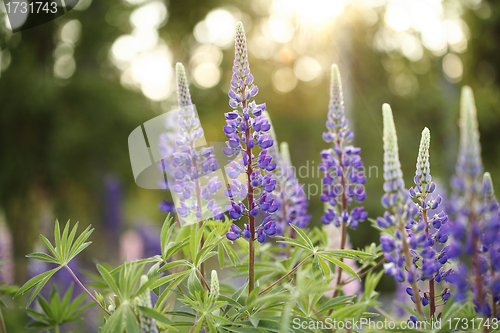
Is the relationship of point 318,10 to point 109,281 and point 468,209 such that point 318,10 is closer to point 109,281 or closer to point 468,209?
point 468,209

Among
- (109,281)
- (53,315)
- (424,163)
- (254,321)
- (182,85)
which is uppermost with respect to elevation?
(182,85)

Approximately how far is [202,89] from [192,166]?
23.4 feet

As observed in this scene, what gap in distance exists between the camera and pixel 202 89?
8.55m

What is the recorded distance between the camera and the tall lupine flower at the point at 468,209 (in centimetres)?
89

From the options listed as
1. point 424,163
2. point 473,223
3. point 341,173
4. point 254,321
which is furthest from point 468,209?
point 341,173

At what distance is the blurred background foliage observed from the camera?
643cm

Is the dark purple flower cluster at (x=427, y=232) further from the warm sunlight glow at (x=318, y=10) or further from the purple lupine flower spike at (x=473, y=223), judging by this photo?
the warm sunlight glow at (x=318, y=10)

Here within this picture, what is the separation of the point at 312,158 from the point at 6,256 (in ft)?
30.0

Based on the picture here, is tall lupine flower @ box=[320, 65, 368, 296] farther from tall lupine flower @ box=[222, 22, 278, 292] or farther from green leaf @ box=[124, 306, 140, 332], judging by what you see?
green leaf @ box=[124, 306, 140, 332]

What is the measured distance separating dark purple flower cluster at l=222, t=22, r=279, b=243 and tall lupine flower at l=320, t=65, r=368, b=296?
556mm

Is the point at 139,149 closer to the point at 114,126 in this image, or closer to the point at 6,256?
the point at 6,256

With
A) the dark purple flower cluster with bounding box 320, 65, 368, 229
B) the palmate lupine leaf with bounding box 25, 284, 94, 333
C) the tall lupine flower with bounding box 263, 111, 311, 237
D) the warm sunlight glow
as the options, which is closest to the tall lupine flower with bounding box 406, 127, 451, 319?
the dark purple flower cluster with bounding box 320, 65, 368, 229

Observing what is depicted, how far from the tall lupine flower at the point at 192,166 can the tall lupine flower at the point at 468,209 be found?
1.05 metres

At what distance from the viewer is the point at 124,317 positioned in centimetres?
125
